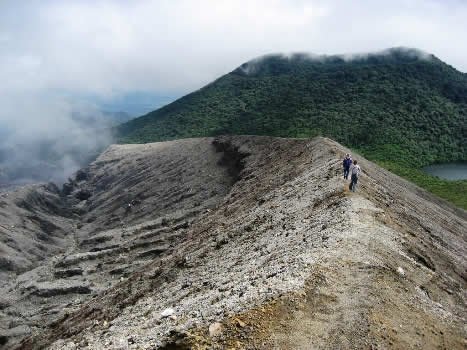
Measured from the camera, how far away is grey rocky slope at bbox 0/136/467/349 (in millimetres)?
17359

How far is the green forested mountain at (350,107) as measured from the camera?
397 feet

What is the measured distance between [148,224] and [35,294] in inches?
650

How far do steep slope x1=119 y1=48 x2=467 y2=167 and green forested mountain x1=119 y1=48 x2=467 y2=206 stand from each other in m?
0.28

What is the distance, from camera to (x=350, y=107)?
133875 millimetres

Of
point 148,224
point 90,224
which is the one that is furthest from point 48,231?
point 148,224

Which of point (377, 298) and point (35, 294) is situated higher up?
point (377, 298)

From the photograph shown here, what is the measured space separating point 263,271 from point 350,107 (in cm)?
11828

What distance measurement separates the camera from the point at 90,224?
267 feet

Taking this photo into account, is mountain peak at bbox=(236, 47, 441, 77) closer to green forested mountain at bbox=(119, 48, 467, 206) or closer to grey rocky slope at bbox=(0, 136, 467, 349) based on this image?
green forested mountain at bbox=(119, 48, 467, 206)

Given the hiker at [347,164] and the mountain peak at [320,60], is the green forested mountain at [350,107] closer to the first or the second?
the mountain peak at [320,60]

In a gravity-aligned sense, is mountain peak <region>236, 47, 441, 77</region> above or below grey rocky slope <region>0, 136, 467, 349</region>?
above

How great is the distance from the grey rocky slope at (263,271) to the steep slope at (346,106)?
5750 centimetres

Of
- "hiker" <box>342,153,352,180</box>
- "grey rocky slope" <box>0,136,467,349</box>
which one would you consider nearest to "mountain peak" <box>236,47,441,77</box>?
"grey rocky slope" <box>0,136,467,349</box>

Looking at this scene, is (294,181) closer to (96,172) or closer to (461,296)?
(461,296)
